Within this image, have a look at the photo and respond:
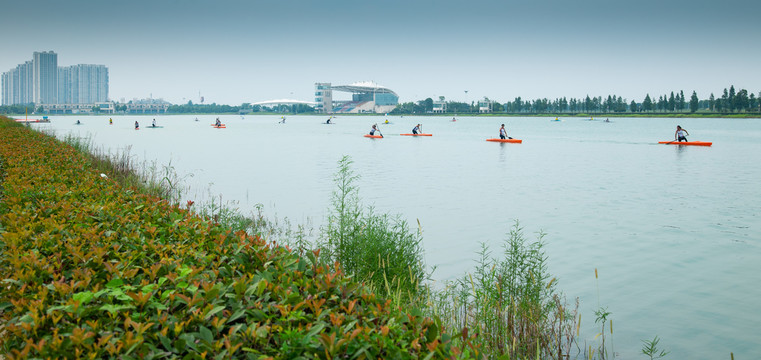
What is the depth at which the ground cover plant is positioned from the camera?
9.71 feet

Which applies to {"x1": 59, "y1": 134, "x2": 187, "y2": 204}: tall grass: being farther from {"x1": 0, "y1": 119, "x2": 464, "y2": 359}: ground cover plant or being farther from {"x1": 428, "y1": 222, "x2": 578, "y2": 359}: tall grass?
{"x1": 428, "y1": 222, "x2": 578, "y2": 359}: tall grass

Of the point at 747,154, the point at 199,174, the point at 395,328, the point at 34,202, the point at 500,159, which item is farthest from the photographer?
the point at 747,154

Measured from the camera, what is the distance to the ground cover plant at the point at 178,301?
296 cm

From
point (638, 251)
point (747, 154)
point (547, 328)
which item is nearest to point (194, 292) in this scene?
point (547, 328)

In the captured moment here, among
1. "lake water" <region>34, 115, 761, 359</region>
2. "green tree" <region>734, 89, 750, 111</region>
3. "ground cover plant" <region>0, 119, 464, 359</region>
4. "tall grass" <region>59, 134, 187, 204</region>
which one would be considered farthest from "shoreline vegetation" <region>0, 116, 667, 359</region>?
"green tree" <region>734, 89, 750, 111</region>

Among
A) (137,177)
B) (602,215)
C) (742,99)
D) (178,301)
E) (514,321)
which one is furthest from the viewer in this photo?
(742,99)

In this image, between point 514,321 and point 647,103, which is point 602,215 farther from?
point 647,103

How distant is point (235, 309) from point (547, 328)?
4709 millimetres

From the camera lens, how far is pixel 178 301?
3416mm

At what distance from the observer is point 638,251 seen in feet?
40.7

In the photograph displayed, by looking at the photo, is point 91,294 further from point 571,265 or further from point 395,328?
point 571,265

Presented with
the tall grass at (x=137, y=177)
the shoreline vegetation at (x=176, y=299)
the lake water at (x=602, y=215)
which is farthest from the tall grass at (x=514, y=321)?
the tall grass at (x=137, y=177)

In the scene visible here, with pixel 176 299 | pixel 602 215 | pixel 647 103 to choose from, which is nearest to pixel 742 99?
pixel 647 103

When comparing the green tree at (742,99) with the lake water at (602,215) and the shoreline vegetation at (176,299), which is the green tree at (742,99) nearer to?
the lake water at (602,215)
